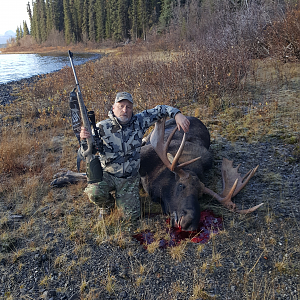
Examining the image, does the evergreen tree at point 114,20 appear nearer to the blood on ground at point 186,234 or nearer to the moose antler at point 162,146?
the moose antler at point 162,146

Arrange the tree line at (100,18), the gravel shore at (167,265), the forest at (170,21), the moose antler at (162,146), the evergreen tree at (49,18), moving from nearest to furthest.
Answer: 1. the gravel shore at (167,265)
2. the moose antler at (162,146)
3. the forest at (170,21)
4. the tree line at (100,18)
5. the evergreen tree at (49,18)

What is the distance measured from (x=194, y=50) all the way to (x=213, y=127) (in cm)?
346

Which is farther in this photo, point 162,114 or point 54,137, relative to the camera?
point 54,137

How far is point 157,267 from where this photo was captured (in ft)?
9.65

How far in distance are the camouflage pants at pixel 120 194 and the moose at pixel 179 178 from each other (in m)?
0.32

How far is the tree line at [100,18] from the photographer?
163ft

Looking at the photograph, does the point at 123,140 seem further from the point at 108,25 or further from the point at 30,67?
the point at 108,25

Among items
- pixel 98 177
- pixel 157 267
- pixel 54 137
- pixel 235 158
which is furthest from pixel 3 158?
pixel 235 158

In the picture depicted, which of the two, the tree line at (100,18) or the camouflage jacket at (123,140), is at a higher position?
the tree line at (100,18)

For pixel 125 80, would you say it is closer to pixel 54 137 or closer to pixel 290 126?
pixel 54 137

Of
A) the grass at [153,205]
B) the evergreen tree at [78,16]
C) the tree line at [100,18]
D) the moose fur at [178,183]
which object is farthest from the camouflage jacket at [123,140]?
the evergreen tree at [78,16]

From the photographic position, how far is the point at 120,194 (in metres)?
3.83

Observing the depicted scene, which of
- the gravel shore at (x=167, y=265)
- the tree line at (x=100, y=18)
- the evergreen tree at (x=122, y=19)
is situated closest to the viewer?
the gravel shore at (x=167, y=265)

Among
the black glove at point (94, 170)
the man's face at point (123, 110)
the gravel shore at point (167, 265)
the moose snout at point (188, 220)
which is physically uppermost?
the man's face at point (123, 110)
